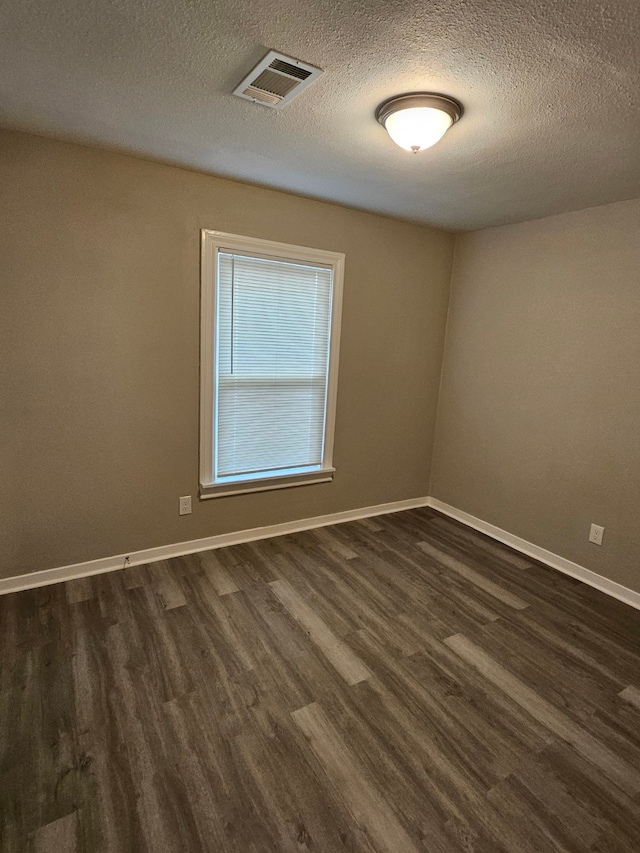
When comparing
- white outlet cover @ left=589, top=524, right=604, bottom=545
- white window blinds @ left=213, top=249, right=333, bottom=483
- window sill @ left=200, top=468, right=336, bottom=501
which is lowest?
white outlet cover @ left=589, top=524, right=604, bottom=545

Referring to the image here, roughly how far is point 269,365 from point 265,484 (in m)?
0.88

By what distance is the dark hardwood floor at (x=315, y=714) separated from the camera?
1.37 metres

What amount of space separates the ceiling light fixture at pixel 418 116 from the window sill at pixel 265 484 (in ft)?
7.43

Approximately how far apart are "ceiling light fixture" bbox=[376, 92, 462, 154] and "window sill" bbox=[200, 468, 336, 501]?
2264 millimetres

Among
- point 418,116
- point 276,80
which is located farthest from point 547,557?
point 276,80

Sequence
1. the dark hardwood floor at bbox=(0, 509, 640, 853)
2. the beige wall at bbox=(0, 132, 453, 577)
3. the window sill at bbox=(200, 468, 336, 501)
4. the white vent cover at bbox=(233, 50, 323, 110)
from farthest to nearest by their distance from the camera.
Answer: the window sill at bbox=(200, 468, 336, 501)
the beige wall at bbox=(0, 132, 453, 577)
the white vent cover at bbox=(233, 50, 323, 110)
the dark hardwood floor at bbox=(0, 509, 640, 853)

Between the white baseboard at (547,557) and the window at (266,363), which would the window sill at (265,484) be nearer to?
the window at (266,363)

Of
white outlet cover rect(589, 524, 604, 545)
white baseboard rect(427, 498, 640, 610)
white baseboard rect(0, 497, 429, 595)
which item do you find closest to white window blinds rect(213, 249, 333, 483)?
white baseboard rect(0, 497, 429, 595)

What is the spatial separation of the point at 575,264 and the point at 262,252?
6.85ft

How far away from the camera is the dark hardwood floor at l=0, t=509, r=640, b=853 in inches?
53.9

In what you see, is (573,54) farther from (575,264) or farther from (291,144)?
(575,264)

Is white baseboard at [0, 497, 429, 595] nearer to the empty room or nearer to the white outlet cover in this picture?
the empty room

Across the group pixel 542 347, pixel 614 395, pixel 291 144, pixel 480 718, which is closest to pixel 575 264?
pixel 542 347

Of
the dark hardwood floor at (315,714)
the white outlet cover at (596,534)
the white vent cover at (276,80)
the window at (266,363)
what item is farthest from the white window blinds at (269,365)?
the white outlet cover at (596,534)
